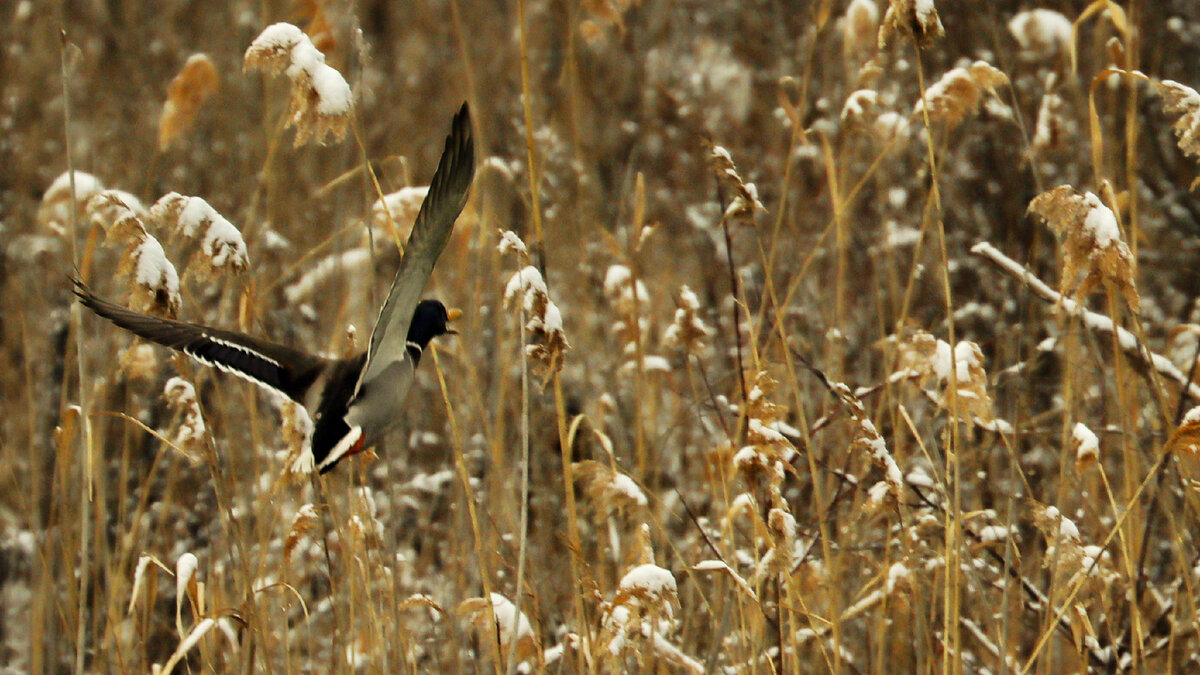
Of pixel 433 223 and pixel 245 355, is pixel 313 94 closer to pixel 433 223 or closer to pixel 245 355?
pixel 433 223

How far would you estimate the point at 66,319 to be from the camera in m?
3.52

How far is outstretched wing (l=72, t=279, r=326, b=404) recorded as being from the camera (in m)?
1.41

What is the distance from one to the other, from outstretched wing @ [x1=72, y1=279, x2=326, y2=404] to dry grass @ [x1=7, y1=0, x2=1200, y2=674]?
0.04 meters

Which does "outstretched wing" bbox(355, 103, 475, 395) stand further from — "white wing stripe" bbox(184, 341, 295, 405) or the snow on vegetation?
"white wing stripe" bbox(184, 341, 295, 405)

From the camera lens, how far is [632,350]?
2.35 meters

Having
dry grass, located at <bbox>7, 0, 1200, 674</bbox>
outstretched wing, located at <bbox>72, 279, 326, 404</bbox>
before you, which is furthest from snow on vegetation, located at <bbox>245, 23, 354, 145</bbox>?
outstretched wing, located at <bbox>72, 279, 326, 404</bbox>

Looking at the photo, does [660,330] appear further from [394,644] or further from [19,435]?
[394,644]

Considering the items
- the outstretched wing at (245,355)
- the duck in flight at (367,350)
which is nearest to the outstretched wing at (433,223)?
the duck in flight at (367,350)

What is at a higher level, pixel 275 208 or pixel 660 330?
pixel 275 208

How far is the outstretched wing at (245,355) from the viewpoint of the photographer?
1.41 meters

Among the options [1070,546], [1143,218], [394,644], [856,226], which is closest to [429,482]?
[394,644]

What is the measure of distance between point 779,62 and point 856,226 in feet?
5.62

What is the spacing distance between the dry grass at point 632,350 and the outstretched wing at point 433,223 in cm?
6

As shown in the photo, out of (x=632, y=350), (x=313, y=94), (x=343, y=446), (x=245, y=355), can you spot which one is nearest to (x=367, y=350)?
(x=343, y=446)
